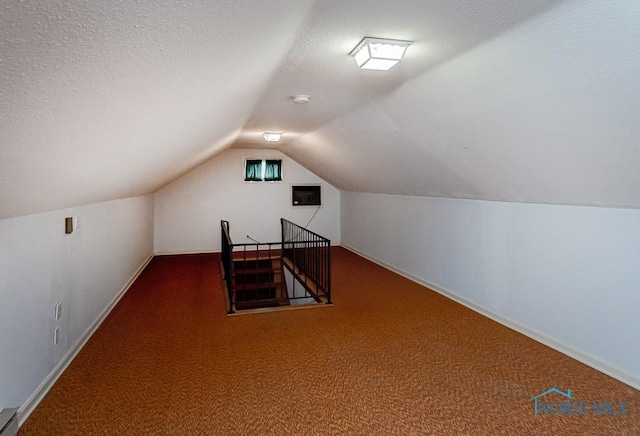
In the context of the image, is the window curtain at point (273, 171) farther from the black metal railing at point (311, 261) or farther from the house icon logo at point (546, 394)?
the house icon logo at point (546, 394)

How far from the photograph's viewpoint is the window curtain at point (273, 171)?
799 centimetres

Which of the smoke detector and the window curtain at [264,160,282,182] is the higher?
the smoke detector

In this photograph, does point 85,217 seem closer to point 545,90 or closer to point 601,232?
point 545,90

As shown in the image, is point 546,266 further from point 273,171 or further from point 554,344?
point 273,171

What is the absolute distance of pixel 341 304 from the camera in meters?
4.49

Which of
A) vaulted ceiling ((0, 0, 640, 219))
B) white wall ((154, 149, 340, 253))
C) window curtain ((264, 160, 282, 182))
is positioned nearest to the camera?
vaulted ceiling ((0, 0, 640, 219))

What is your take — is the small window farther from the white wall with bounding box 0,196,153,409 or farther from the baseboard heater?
the baseboard heater

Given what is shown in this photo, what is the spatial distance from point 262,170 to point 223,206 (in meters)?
1.09

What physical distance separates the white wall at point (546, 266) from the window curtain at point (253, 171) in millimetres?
3641

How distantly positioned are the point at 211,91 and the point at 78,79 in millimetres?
1128

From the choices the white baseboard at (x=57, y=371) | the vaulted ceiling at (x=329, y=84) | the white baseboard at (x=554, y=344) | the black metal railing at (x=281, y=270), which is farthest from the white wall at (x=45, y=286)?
the white baseboard at (x=554, y=344)

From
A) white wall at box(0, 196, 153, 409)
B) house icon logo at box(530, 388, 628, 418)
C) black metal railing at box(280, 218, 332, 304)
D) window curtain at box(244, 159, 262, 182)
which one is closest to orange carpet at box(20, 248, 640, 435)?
house icon logo at box(530, 388, 628, 418)

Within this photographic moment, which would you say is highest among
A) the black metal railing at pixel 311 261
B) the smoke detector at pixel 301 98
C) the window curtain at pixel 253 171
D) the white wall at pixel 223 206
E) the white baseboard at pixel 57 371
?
the smoke detector at pixel 301 98

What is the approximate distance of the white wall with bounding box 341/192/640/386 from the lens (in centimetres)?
277
